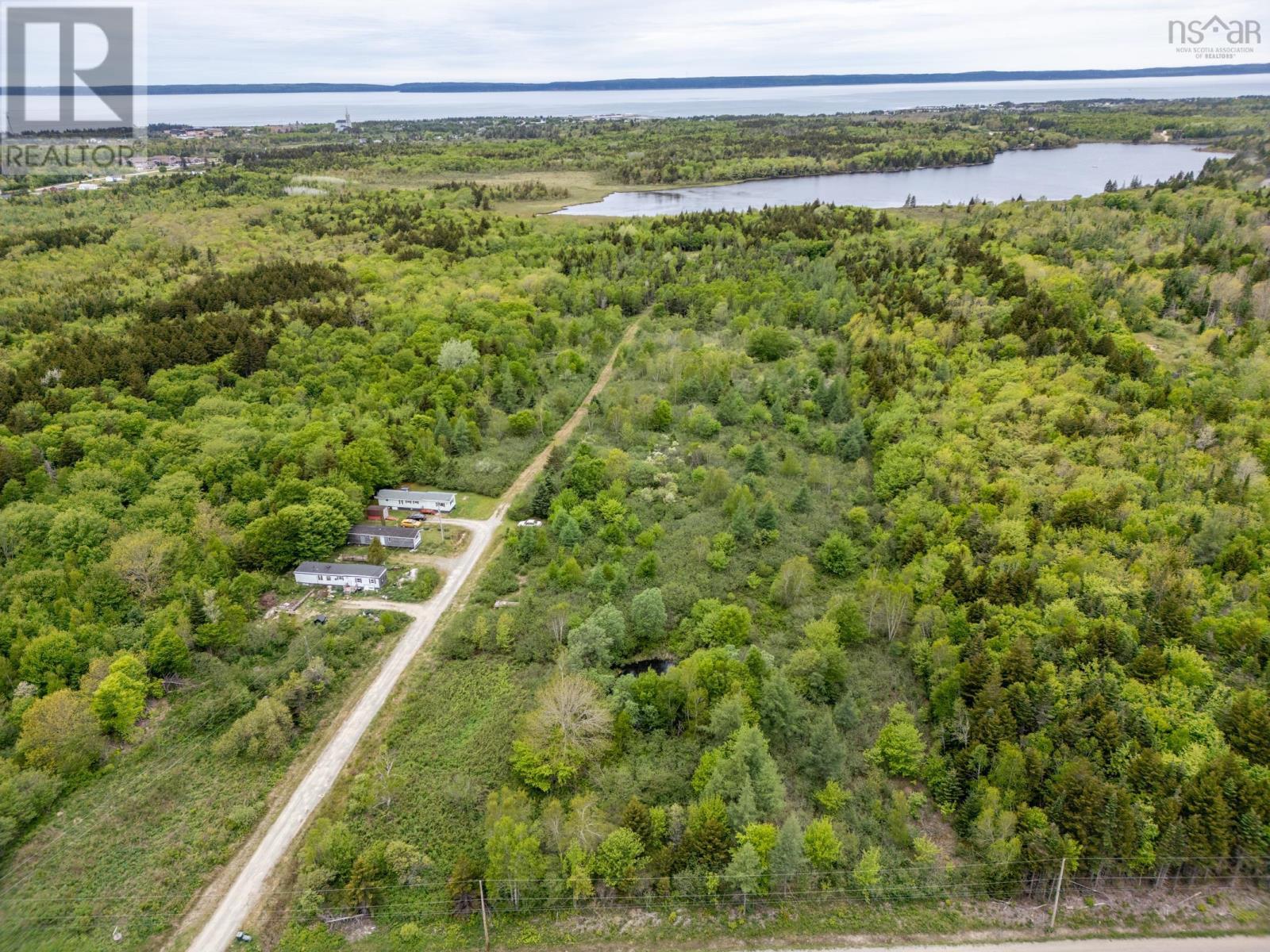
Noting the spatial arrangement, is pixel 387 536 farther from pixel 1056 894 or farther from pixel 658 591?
pixel 1056 894

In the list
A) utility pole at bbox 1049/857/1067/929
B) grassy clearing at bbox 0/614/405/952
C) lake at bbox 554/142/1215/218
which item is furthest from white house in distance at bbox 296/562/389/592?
lake at bbox 554/142/1215/218

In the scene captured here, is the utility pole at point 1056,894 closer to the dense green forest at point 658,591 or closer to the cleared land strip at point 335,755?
the dense green forest at point 658,591

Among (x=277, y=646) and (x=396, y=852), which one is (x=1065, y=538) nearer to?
(x=396, y=852)

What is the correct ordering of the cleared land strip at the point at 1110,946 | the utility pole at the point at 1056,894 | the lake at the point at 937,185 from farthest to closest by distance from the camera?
the lake at the point at 937,185 < the utility pole at the point at 1056,894 < the cleared land strip at the point at 1110,946

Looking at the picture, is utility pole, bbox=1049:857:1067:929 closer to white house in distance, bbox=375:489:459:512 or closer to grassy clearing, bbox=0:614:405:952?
grassy clearing, bbox=0:614:405:952

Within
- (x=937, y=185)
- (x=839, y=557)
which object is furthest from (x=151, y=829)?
(x=937, y=185)

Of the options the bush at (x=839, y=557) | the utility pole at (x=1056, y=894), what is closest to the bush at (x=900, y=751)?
the utility pole at (x=1056, y=894)
